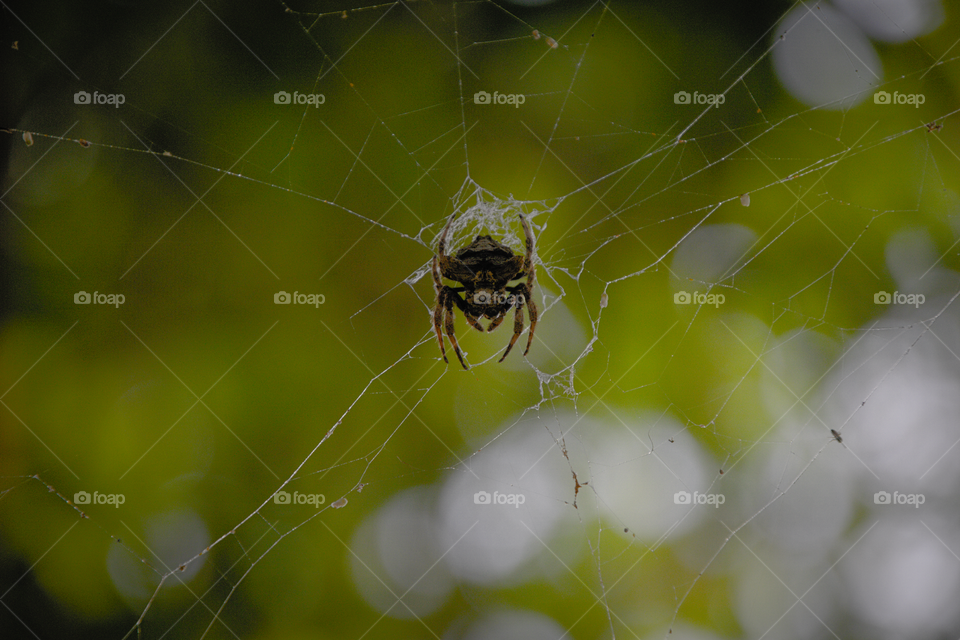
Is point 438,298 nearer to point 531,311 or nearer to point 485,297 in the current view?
point 485,297

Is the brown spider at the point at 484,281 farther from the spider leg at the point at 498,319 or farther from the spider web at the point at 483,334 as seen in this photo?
the spider web at the point at 483,334

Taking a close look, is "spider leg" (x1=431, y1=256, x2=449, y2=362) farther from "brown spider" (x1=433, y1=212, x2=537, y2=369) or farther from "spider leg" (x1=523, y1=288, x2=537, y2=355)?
"spider leg" (x1=523, y1=288, x2=537, y2=355)

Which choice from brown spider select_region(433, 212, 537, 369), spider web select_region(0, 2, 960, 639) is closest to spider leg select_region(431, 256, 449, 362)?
brown spider select_region(433, 212, 537, 369)

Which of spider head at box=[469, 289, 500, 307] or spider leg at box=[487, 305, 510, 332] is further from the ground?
spider head at box=[469, 289, 500, 307]

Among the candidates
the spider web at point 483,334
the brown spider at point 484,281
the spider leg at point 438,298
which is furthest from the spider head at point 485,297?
the spider web at point 483,334

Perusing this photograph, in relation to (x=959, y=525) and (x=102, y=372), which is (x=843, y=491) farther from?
(x=102, y=372)

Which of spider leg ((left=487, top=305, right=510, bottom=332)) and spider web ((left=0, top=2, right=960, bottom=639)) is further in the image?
spider web ((left=0, top=2, right=960, bottom=639))
